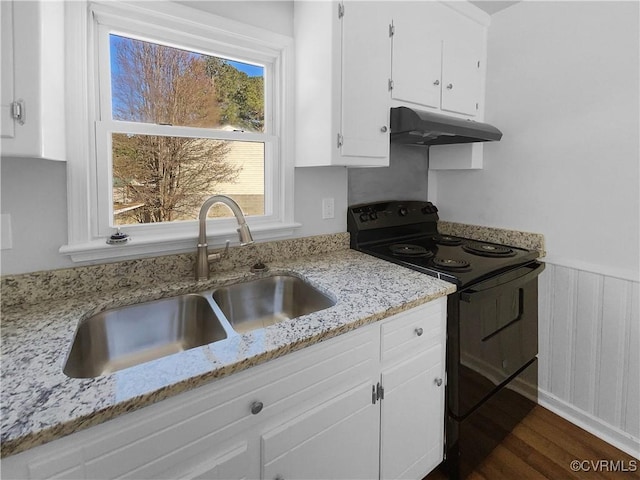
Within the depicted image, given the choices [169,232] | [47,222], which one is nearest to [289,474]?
[169,232]

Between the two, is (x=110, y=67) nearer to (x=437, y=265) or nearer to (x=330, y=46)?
(x=330, y=46)

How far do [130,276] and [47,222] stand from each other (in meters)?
0.33

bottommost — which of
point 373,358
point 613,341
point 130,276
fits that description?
point 613,341

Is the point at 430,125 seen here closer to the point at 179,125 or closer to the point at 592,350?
the point at 179,125

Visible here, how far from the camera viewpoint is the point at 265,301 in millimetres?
1510

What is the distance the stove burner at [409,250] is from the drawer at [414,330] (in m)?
0.44

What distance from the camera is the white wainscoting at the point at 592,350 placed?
5.28 feet

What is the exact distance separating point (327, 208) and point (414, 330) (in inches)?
34.6

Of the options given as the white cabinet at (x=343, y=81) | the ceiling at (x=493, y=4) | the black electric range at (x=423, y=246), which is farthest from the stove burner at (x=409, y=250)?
the ceiling at (x=493, y=4)

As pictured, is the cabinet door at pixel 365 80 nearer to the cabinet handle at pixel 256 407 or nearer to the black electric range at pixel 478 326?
the black electric range at pixel 478 326

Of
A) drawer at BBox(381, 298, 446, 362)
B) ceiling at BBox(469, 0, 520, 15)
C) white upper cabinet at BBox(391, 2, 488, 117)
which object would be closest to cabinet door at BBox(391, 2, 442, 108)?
white upper cabinet at BBox(391, 2, 488, 117)

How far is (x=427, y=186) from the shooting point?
2461 mm

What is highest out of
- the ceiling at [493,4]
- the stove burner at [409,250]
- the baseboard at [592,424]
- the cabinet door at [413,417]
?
the ceiling at [493,4]

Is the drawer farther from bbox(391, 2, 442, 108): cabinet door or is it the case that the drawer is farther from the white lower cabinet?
bbox(391, 2, 442, 108): cabinet door
